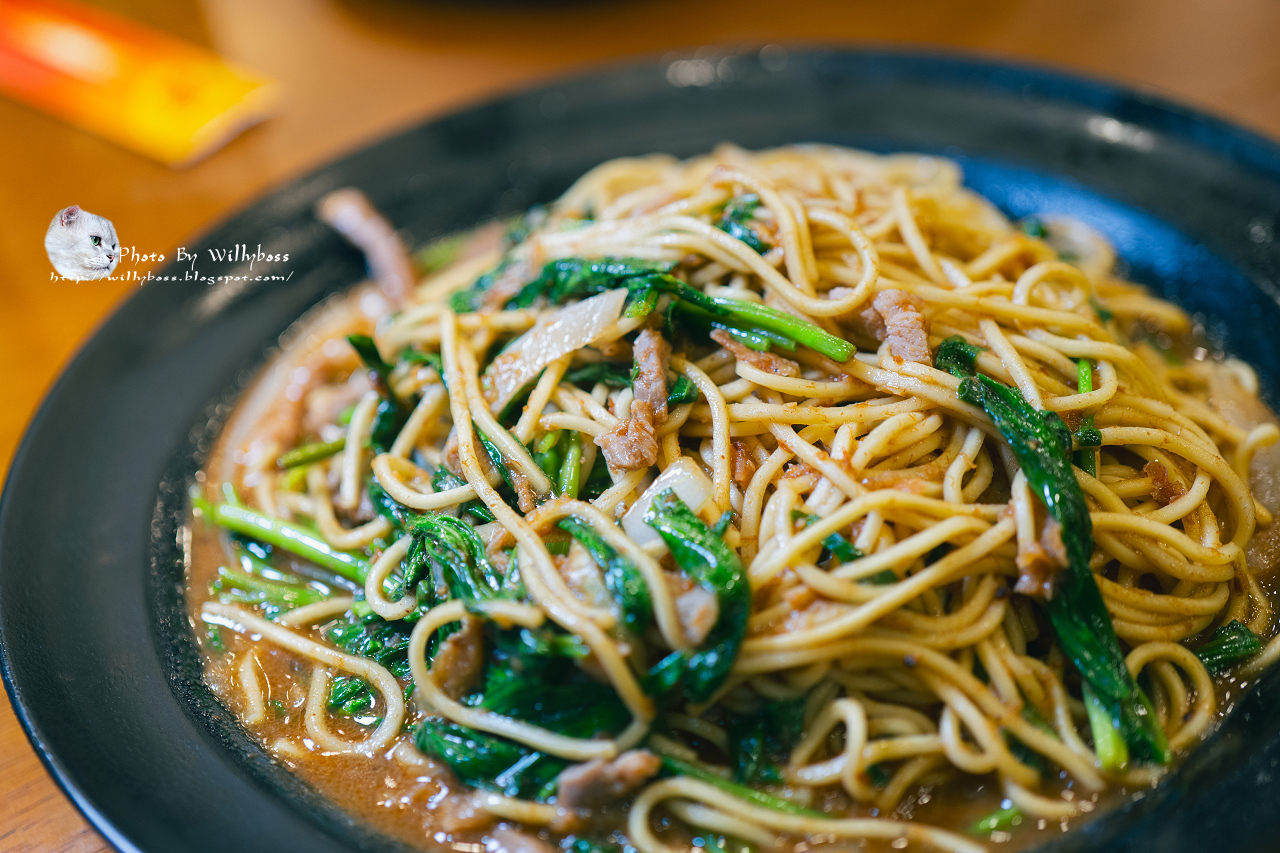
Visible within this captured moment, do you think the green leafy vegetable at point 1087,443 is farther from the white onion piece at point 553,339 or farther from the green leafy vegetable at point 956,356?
the white onion piece at point 553,339

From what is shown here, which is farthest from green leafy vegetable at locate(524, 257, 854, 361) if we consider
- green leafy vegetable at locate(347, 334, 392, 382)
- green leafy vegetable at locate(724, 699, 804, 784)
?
green leafy vegetable at locate(724, 699, 804, 784)

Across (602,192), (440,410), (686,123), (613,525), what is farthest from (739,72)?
(613,525)

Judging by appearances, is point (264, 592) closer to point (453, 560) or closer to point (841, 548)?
point (453, 560)

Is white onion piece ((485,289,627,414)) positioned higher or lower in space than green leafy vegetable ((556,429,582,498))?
higher

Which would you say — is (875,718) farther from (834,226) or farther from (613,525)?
(834,226)

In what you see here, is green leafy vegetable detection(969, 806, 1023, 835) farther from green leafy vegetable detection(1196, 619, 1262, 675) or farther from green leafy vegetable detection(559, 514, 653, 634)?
green leafy vegetable detection(559, 514, 653, 634)

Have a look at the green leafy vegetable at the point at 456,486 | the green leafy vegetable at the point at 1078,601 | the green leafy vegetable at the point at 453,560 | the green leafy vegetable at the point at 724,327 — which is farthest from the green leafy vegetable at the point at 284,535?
the green leafy vegetable at the point at 1078,601
